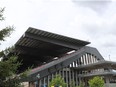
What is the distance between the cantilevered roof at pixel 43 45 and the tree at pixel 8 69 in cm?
2507

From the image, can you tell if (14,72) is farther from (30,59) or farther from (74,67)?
(30,59)

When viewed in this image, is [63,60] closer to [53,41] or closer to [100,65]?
[53,41]

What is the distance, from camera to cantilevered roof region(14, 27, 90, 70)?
42750mm

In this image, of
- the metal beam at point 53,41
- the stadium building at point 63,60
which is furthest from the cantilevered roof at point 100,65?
the metal beam at point 53,41

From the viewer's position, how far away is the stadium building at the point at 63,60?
4166 cm

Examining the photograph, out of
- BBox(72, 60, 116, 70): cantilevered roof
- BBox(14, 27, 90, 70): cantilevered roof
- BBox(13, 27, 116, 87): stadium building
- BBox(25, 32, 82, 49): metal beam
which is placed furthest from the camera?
BBox(14, 27, 90, 70): cantilevered roof

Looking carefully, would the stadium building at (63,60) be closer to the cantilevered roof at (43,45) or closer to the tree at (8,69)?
the cantilevered roof at (43,45)

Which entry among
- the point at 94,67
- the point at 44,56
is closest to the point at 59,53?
the point at 44,56

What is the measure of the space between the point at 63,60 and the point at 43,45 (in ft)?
20.9

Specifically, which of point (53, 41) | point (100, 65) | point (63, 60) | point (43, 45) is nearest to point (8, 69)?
point (100, 65)

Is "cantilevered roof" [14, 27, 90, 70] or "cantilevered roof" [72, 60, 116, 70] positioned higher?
"cantilevered roof" [14, 27, 90, 70]

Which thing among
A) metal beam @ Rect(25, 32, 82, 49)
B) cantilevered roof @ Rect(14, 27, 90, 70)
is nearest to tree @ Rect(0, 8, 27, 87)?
cantilevered roof @ Rect(14, 27, 90, 70)

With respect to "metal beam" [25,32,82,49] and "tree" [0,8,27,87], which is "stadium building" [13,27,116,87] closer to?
"metal beam" [25,32,82,49]

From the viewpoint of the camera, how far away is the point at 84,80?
158ft
